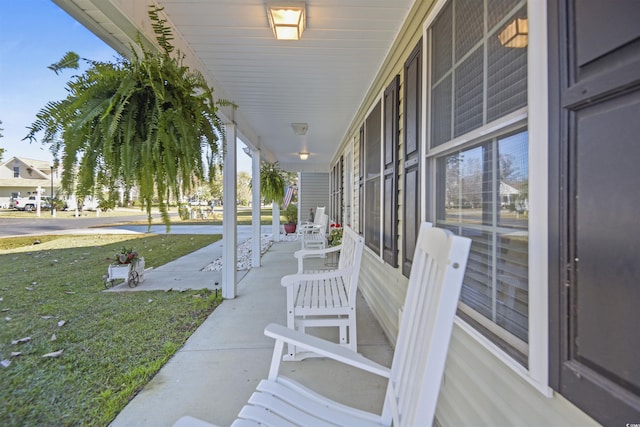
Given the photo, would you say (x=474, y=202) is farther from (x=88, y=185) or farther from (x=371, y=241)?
(x=371, y=241)

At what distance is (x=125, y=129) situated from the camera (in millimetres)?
1459

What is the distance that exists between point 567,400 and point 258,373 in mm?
1840

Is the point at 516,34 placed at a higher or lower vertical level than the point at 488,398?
higher

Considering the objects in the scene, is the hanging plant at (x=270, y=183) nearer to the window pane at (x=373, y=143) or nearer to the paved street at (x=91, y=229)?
the paved street at (x=91, y=229)

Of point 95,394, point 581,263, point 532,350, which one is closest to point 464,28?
point 581,263

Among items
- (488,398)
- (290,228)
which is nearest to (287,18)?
(488,398)

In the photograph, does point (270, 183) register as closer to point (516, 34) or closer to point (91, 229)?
point (516, 34)

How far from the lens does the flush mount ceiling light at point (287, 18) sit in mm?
1980

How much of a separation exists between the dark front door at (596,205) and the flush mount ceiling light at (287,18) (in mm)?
1570

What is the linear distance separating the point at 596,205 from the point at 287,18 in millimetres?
2026

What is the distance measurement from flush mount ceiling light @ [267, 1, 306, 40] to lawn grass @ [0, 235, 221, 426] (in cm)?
249

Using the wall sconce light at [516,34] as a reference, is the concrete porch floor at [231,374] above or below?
Answer: below

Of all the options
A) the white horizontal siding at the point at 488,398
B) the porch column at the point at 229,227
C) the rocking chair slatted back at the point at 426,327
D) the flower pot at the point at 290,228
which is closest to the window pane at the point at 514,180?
the rocking chair slatted back at the point at 426,327

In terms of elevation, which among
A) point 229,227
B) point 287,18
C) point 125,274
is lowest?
point 125,274
